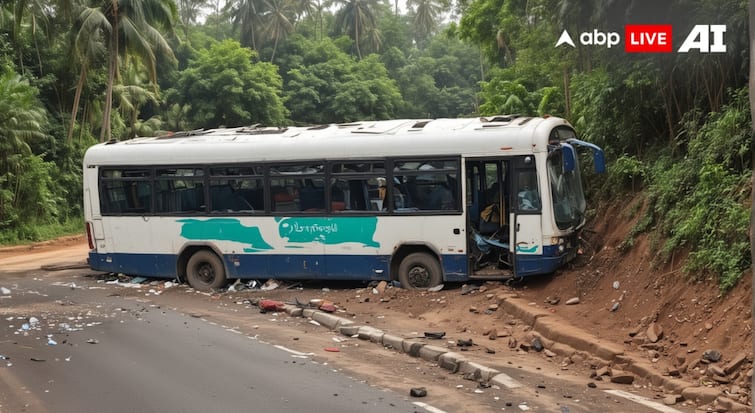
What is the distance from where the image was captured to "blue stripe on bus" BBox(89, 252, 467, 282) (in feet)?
41.4

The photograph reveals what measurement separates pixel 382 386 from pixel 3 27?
24.9 metres

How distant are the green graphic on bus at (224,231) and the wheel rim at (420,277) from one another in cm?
265

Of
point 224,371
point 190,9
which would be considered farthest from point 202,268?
point 190,9

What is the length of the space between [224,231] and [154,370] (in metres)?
5.81


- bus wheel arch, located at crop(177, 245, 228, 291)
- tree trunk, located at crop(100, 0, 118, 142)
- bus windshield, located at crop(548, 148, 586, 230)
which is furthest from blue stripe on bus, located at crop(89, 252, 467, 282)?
tree trunk, located at crop(100, 0, 118, 142)

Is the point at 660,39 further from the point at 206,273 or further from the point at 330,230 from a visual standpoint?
the point at 206,273

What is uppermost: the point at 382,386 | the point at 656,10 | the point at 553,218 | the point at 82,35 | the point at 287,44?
the point at 287,44

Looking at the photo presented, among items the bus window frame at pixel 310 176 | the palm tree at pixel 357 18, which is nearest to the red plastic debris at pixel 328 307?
the bus window frame at pixel 310 176

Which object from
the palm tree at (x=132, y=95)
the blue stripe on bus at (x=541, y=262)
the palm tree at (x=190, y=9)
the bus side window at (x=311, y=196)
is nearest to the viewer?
the blue stripe on bus at (x=541, y=262)

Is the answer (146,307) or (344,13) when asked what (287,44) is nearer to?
(344,13)

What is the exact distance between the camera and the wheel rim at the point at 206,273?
46.7 ft

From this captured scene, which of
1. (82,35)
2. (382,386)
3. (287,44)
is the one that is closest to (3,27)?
(82,35)

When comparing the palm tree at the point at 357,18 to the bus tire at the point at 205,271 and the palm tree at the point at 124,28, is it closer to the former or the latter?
the palm tree at the point at 124,28

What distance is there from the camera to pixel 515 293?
37.7 ft
